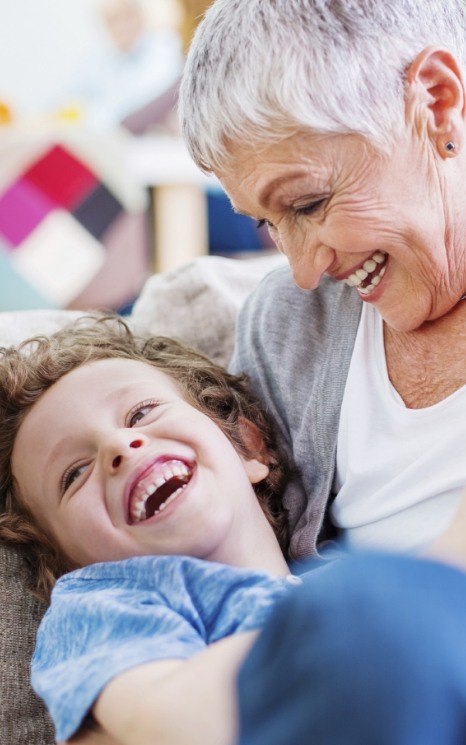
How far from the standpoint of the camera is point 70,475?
1.36 m

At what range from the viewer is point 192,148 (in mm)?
1349

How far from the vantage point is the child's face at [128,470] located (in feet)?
4.05

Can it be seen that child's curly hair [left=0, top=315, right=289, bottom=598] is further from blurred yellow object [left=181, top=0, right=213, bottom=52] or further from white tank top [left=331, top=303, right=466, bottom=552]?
blurred yellow object [left=181, top=0, right=213, bottom=52]

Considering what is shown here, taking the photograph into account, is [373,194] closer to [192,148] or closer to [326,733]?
[192,148]

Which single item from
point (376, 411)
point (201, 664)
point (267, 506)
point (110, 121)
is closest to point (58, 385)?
point (267, 506)

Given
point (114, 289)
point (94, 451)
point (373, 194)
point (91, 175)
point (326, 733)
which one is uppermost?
point (373, 194)

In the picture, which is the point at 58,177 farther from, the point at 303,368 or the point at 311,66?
the point at 311,66

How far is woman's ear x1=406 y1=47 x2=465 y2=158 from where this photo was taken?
4.10ft

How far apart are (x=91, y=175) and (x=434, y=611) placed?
352 cm

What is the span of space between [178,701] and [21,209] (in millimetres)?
3222

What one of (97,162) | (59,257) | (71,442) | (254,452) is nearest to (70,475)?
(71,442)

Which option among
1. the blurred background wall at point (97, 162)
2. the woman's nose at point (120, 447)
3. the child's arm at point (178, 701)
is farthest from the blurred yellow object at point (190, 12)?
the child's arm at point (178, 701)

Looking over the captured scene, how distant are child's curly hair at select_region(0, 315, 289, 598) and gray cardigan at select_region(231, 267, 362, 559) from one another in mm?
37

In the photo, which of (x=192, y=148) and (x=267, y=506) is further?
(x=267, y=506)
